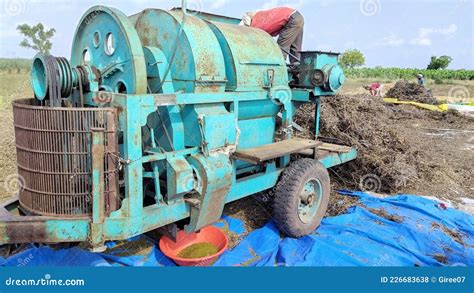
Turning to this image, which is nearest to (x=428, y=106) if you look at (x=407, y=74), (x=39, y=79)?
(x=39, y=79)

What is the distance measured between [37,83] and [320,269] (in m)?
3.05

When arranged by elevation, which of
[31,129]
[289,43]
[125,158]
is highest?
[289,43]

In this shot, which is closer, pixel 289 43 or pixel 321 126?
pixel 289 43

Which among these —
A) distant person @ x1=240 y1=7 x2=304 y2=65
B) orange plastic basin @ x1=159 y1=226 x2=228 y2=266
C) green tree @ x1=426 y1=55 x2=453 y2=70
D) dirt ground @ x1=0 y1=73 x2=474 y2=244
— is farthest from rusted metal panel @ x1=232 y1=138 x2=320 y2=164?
green tree @ x1=426 y1=55 x2=453 y2=70

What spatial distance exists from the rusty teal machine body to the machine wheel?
0.02m

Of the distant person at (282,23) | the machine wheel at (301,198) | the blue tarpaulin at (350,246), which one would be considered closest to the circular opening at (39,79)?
the blue tarpaulin at (350,246)

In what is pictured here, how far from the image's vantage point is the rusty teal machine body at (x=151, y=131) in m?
2.85

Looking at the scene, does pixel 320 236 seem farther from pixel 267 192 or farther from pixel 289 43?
pixel 289 43

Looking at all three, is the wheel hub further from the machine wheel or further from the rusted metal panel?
the rusted metal panel

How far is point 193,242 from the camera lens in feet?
13.5

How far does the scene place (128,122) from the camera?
9.33 feet

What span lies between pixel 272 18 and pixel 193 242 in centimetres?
297

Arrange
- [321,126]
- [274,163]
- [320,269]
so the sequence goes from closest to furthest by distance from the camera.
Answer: [320,269]
[274,163]
[321,126]

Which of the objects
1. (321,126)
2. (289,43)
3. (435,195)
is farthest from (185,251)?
(435,195)
